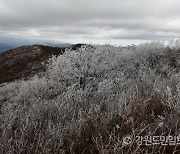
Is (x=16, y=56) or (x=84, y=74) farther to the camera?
(x=16, y=56)

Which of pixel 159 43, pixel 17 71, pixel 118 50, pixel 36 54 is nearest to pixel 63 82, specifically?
pixel 118 50

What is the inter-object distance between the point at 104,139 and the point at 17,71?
34665 mm

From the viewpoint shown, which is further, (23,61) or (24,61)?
(23,61)

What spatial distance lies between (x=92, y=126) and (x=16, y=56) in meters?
41.5

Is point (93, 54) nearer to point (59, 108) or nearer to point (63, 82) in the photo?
point (63, 82)

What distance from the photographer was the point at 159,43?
87.7 ft

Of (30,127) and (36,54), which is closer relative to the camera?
(30,127)

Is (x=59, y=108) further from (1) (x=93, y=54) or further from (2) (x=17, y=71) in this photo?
(2) (x=17, y=71)

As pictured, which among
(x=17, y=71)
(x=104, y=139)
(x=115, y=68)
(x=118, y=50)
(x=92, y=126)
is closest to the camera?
(x=104, y=139)

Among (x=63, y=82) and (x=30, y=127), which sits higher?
(x=30, y=127)

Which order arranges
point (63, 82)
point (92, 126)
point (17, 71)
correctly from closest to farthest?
point (92, 126) < point (63, 82) < point (17, 71)

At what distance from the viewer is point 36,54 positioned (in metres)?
42.2

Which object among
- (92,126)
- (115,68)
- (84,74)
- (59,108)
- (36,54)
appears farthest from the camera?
(36,54)

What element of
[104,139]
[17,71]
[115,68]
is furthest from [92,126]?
[17,71]
